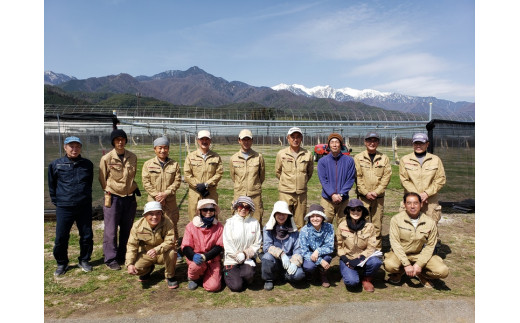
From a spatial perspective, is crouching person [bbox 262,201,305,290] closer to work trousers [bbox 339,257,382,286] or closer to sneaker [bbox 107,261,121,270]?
work trousers [bbox 339,257,382,286]

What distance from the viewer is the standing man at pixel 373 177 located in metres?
4.75

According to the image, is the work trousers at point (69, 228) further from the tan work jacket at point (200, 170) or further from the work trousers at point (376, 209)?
the work trousers at point (376, 209)

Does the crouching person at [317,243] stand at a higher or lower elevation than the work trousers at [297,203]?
lower

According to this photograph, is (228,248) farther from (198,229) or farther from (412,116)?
(412,116)

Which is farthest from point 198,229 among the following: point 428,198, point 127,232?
point 428,198

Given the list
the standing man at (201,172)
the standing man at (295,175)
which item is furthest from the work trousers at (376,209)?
the standing man at (201,172)

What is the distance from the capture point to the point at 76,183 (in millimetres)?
4266

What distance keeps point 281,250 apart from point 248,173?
1314 mm

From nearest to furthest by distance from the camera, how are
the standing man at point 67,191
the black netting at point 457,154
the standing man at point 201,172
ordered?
1. the standing man at point 67,191
2. the standing man at point 201,172
3. the black netting at point 457,154

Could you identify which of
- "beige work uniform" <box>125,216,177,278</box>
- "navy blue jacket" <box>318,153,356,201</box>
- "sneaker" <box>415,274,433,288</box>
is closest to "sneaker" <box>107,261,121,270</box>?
"beige work uniform" <box>125,216,177,278</box>

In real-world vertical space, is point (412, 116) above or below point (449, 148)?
above

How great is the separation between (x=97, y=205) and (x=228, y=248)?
4345 mm

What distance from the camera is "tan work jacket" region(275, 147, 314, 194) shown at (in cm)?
475

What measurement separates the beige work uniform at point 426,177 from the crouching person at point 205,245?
9.22 feet
